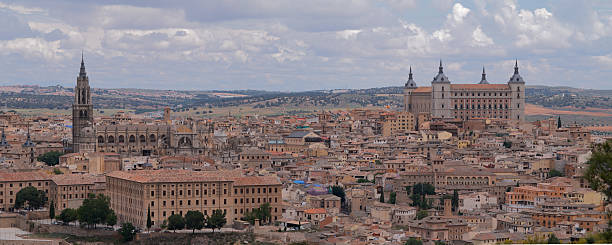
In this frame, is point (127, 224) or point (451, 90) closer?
point (127, 224)

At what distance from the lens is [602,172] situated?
135 feet

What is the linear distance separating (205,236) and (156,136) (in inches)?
1887

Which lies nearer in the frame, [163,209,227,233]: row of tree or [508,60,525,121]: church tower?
[163,209,227,233]: row of tree

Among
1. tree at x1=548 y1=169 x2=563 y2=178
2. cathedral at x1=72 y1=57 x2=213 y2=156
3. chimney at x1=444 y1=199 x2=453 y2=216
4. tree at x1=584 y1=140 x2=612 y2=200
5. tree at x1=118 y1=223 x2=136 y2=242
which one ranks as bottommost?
tree at x1=118 y1=223 x2=136 y2=242

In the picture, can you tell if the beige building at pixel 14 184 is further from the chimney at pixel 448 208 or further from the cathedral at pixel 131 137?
the cathedral at pixel 131 137

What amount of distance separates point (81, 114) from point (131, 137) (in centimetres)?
569

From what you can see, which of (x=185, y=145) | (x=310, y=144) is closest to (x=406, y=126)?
(x=310, y=144)

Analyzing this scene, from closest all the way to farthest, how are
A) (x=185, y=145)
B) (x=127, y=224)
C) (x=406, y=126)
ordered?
(x=127, y=224) < (x=185, y=145) < (x=406, y=126)

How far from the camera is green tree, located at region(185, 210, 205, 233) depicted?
7112 cm

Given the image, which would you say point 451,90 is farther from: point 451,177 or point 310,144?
point 451,177

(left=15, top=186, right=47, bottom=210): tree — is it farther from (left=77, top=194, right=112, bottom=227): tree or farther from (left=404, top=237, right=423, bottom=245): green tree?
(left=404, top=237, right=423, bottom=245): green tree

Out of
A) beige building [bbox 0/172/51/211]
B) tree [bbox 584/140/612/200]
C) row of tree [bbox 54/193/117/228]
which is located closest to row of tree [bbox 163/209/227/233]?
row of tree [bbox 54/193/117/228]

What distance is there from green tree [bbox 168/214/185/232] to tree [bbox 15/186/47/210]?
42.8 feet

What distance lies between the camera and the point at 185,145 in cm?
11650
